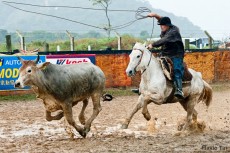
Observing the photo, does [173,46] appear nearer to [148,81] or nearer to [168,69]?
[168,69]

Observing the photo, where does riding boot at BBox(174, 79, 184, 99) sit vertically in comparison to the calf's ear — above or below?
below

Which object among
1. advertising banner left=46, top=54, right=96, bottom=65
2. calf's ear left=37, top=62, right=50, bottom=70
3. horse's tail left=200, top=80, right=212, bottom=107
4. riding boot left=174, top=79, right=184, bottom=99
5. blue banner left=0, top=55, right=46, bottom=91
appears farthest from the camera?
advertising banner left=46, top=54, right=96, bottom=65

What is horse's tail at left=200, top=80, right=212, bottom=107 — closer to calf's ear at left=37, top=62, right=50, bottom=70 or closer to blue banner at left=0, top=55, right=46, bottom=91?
calf's ear at left=37, top=62, right=50, bottom=70

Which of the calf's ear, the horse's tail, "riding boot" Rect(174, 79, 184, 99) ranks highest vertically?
the calf's ear

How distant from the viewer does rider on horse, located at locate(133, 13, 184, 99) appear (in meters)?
9.60

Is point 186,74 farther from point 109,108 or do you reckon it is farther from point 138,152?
point 109,108

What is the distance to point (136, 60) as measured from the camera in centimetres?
932

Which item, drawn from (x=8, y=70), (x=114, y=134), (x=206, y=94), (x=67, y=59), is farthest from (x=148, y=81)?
(x=67, y=59)

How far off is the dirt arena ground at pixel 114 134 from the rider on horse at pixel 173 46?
3.22 ft

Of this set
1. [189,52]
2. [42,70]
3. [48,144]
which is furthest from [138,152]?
[189,52]

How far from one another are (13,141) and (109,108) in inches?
235

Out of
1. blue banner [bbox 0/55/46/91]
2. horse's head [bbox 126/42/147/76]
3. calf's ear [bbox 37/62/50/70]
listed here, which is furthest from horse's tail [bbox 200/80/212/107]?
blue banner [bbox 0/55/46/91]

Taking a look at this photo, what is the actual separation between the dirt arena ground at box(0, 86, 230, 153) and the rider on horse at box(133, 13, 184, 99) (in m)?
0.98

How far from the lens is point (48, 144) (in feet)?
28.2
